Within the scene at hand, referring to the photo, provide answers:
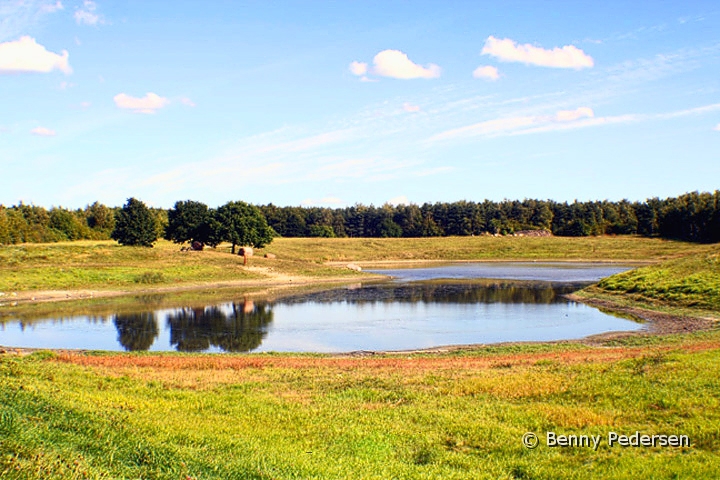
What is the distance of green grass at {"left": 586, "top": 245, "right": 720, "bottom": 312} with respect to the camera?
43.4 meters

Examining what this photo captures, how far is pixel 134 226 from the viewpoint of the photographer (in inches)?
3275

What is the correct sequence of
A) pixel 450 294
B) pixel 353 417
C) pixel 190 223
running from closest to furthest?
pixel 353 417 → pixel 450 294 → pixel 190 223

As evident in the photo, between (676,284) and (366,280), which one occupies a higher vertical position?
(676,284)

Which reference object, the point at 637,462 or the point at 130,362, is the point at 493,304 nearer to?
the point at 130,362

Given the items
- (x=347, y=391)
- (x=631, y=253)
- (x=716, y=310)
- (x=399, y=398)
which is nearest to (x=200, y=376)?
(x=347, y=391)

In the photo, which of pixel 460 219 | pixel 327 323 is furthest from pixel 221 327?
pixel 460 219

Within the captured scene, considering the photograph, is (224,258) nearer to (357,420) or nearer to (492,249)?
(492,249)

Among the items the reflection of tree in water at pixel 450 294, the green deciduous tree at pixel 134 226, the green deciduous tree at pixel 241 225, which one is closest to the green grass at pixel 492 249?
the green deciduous tree at pixel 241 225

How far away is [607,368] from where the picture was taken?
1630 centimetres

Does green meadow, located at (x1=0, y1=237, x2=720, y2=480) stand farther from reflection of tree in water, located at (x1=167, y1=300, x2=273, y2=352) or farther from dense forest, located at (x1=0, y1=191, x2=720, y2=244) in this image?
dense forest, located at (x1=0, y1=191, x2=720, y2=244)

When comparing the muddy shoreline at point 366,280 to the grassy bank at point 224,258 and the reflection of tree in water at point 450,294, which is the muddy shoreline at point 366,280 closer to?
the grassy bank at point 224,258

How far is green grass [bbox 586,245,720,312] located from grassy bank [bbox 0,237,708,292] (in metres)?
10.4

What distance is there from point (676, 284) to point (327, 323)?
91.3 feet

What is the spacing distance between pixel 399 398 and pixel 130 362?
1196cm
